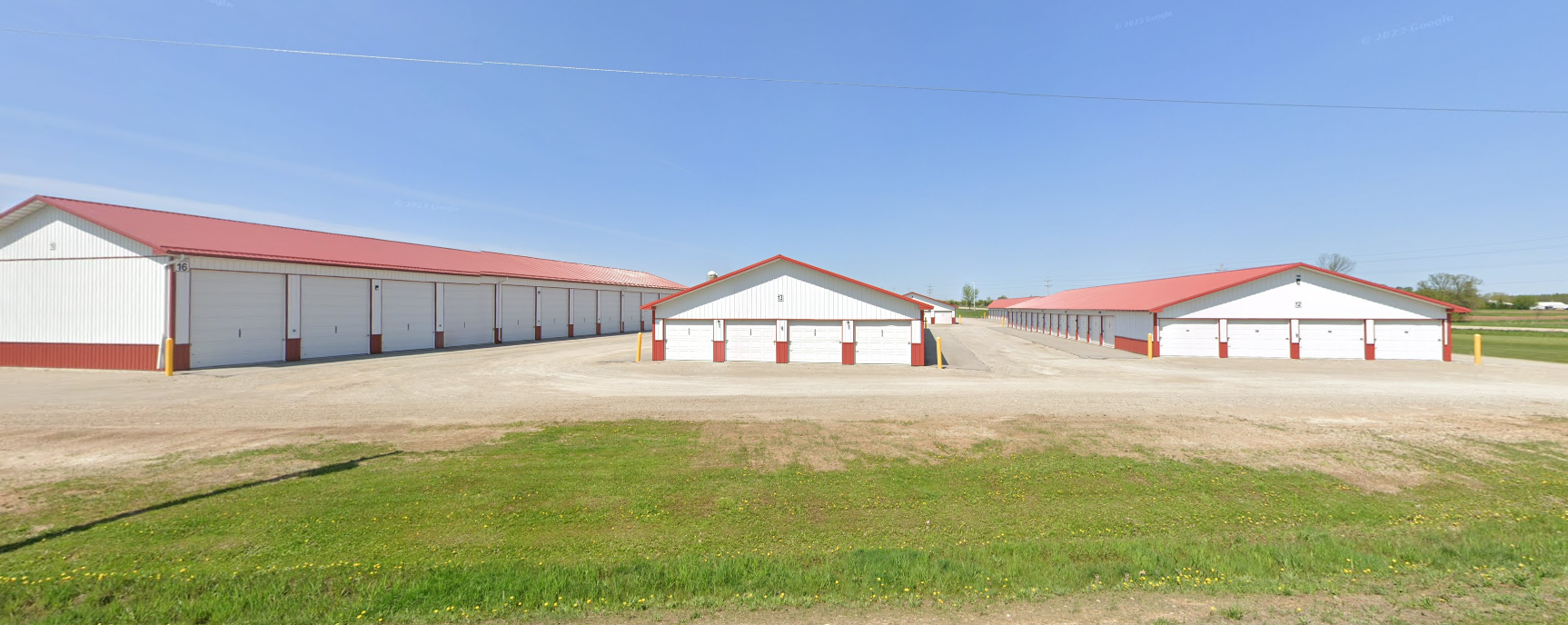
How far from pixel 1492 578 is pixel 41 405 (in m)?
27.7

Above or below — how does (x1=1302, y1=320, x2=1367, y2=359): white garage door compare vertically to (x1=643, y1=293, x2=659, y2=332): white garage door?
below

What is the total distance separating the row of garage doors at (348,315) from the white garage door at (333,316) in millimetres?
44

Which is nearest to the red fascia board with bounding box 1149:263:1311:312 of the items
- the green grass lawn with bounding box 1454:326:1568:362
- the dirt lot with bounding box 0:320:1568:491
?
the dirt lot with bounding box 0:320:1568:491

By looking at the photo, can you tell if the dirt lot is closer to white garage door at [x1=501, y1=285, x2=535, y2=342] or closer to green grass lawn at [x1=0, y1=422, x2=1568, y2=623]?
green grass lawn at [x1=0, y1=422, x2=1568, y2=623]

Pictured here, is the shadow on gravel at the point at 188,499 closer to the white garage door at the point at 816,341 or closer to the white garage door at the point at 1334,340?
the white garage door at the point at 816,341

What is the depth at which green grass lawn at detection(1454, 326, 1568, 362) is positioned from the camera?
30158 mm

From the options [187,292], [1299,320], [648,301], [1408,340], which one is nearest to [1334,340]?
[1299,320]

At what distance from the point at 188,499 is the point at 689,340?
813 inches

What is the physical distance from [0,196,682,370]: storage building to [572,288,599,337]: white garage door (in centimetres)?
1268

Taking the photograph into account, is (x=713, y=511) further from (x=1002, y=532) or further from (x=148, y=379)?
(x=148, y=379)

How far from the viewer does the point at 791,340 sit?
27.0 meters

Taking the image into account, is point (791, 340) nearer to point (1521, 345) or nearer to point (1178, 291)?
point (1178, 291)

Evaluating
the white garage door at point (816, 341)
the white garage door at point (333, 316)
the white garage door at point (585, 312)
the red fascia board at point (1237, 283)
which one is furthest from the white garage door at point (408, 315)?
the red fascia board at point (1237, 283)

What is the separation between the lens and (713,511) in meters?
7.42
